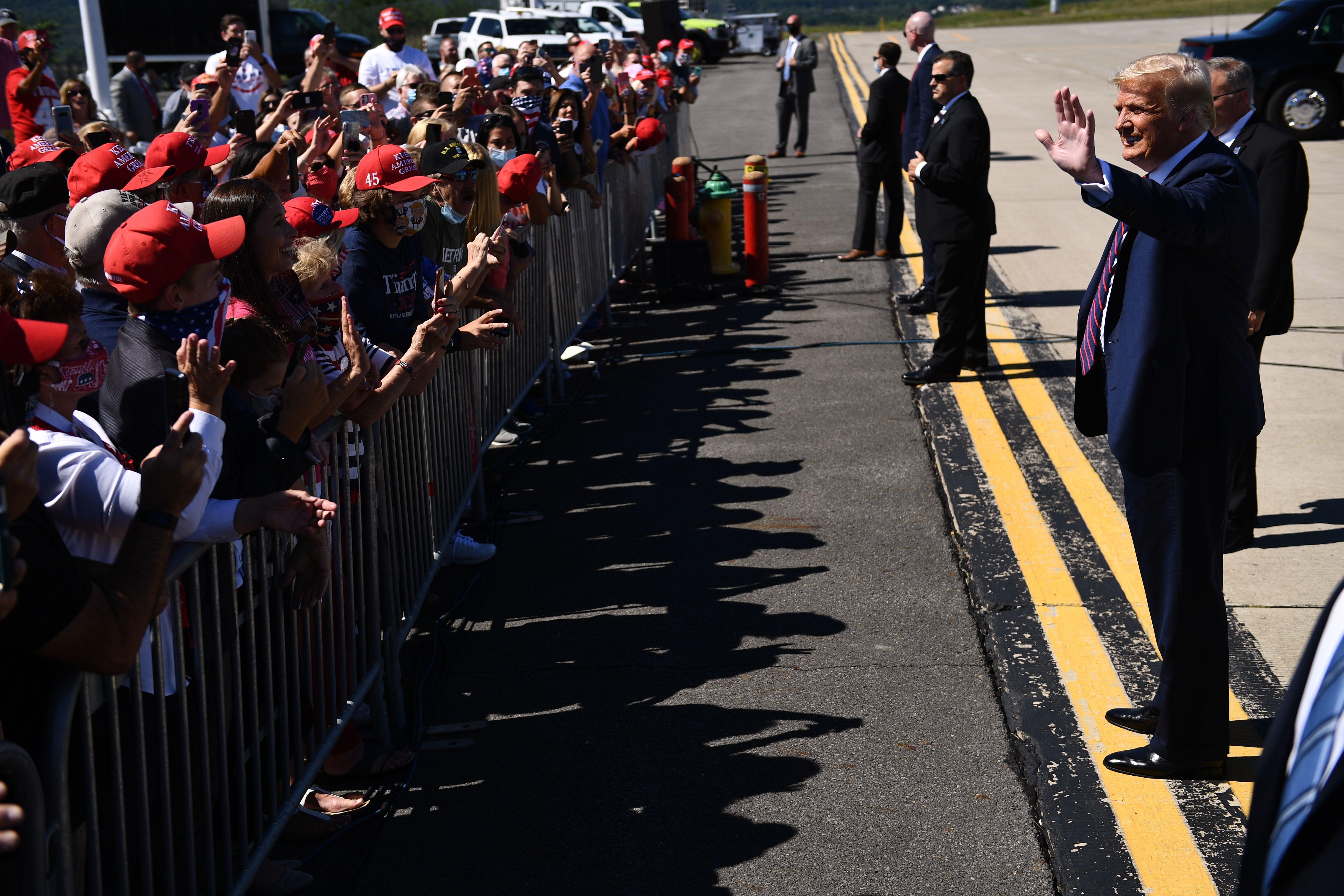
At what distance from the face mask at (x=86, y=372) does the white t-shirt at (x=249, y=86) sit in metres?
9.11

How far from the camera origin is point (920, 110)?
9914 mm

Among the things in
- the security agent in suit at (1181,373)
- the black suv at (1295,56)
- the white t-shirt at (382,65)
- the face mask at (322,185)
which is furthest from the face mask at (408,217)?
the black suv at (1295,56)

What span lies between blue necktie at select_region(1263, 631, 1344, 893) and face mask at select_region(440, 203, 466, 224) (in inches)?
204

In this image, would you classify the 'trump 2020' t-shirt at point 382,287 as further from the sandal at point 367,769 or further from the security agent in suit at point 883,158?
the security agent in suit at point 883,158

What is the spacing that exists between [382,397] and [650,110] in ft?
39.1

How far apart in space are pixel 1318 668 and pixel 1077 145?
2.30 metres

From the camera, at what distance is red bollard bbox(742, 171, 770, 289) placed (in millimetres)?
11203

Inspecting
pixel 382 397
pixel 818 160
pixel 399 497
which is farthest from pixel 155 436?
pixel 818 160

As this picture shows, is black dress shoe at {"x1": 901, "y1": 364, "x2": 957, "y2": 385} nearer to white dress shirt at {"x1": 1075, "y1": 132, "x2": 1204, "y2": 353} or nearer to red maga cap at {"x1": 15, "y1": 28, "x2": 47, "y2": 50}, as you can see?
white dress shirt at {"x1": 1075, "y1": 132, "x2": 1204, "y2": 353}

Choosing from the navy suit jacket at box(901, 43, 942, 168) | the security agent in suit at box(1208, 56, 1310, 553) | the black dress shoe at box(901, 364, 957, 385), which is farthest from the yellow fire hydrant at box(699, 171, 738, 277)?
the security agent in suit at box(1208, 56, 1310, 553)

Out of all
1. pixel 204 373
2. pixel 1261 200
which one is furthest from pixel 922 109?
pixel 204 373

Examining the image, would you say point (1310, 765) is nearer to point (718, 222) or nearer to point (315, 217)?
point (315, 217)

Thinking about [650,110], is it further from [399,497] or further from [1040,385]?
[399,497]

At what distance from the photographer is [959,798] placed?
3.87 m
